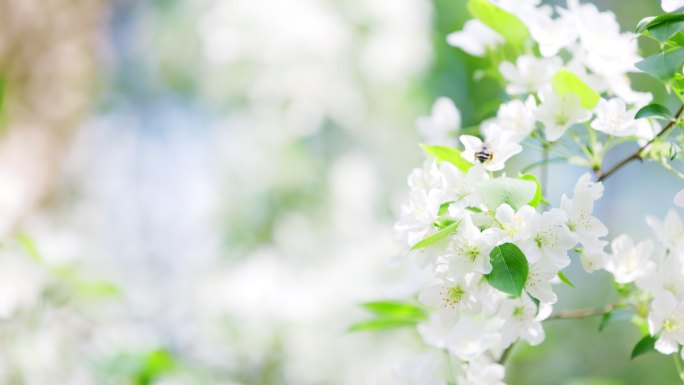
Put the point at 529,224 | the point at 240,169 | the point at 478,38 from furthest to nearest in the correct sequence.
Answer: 1. the point at 240,169
2. the point at 478,38
3. the point at 529,224

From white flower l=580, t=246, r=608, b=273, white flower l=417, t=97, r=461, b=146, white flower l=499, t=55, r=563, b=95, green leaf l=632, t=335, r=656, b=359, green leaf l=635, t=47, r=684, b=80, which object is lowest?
green leaf l=632, t=335, r=656, b=359

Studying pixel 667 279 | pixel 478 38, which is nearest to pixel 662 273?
pixel 667 279

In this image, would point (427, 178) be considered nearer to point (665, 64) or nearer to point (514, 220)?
point (514, 220)

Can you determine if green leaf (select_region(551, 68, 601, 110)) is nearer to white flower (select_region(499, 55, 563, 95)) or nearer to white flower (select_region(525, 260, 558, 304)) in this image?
white flower (select_region(499, 55, 563, 95))

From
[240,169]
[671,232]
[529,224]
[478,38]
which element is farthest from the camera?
[240,169]

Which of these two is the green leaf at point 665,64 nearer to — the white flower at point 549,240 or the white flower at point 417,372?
the white flower at point 549,240

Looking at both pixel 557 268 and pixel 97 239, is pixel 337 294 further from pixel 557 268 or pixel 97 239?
pixel 557 268

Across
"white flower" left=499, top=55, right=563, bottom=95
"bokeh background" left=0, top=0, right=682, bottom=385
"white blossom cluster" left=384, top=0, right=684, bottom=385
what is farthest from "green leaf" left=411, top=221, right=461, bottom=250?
"bokeh background" left=0, top=0, right=682, bottom=385

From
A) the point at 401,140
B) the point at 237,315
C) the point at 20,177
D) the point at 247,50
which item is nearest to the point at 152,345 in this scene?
the point at 237,315
